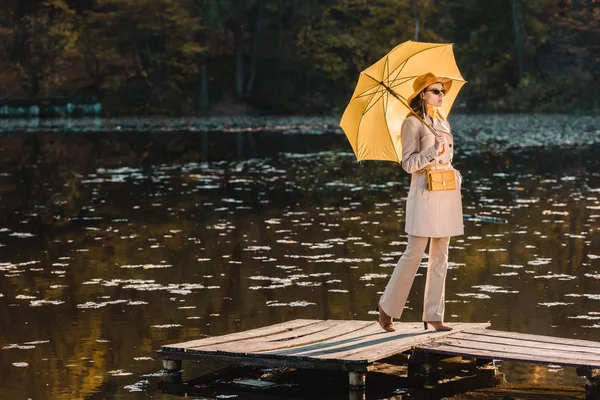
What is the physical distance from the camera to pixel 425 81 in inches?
388

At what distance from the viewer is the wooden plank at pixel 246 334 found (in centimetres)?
938

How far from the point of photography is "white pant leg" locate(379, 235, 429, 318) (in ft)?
32.1

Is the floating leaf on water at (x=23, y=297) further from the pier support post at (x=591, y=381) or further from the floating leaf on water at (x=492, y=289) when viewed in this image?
the pier support post at (x=591, y=381)

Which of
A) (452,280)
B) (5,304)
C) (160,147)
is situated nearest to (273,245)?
(452,280)

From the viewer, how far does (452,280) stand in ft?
43.7

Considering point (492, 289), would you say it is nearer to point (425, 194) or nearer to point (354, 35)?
point (425, 194)

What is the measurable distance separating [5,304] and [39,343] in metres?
2.04

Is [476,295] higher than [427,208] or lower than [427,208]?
lower

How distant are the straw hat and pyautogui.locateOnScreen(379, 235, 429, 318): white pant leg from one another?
107 cm

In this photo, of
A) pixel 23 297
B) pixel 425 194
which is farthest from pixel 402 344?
pixel 23 297

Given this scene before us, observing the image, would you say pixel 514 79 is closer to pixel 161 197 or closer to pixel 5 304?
pixel 161 197

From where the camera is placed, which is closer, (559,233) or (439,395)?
(439,395)

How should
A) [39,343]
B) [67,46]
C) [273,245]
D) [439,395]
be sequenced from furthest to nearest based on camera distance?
[67,46] < [273,245] < [39,343] < [439,395]

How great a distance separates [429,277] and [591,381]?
1736mm
